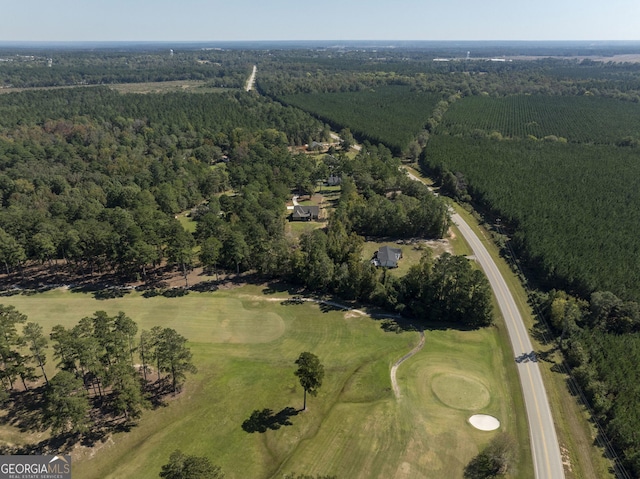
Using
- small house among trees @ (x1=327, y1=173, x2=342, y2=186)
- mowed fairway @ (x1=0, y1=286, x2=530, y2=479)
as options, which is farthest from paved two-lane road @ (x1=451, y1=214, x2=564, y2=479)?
small house among trees @ (x1=327, y1=173, x2=342, y2=186)

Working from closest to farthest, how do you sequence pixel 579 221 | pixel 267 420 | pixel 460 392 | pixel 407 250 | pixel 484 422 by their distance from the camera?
pixel 267 420, pixel 484 422, pixel 460 392, pixel 407 250, pixel 579 221

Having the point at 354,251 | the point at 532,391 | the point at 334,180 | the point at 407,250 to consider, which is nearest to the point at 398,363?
the point at 532,391

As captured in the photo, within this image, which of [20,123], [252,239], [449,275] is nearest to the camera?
[449,275]

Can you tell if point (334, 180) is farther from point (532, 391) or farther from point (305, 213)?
point (532, 391)

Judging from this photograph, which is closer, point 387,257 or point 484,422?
point 484,422

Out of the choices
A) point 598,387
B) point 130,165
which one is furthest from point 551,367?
point 130,165

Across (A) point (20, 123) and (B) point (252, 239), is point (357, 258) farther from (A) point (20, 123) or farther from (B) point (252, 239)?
(A) point (20, 123)

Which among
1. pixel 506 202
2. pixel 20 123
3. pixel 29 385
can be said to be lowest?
pixel 29 385
